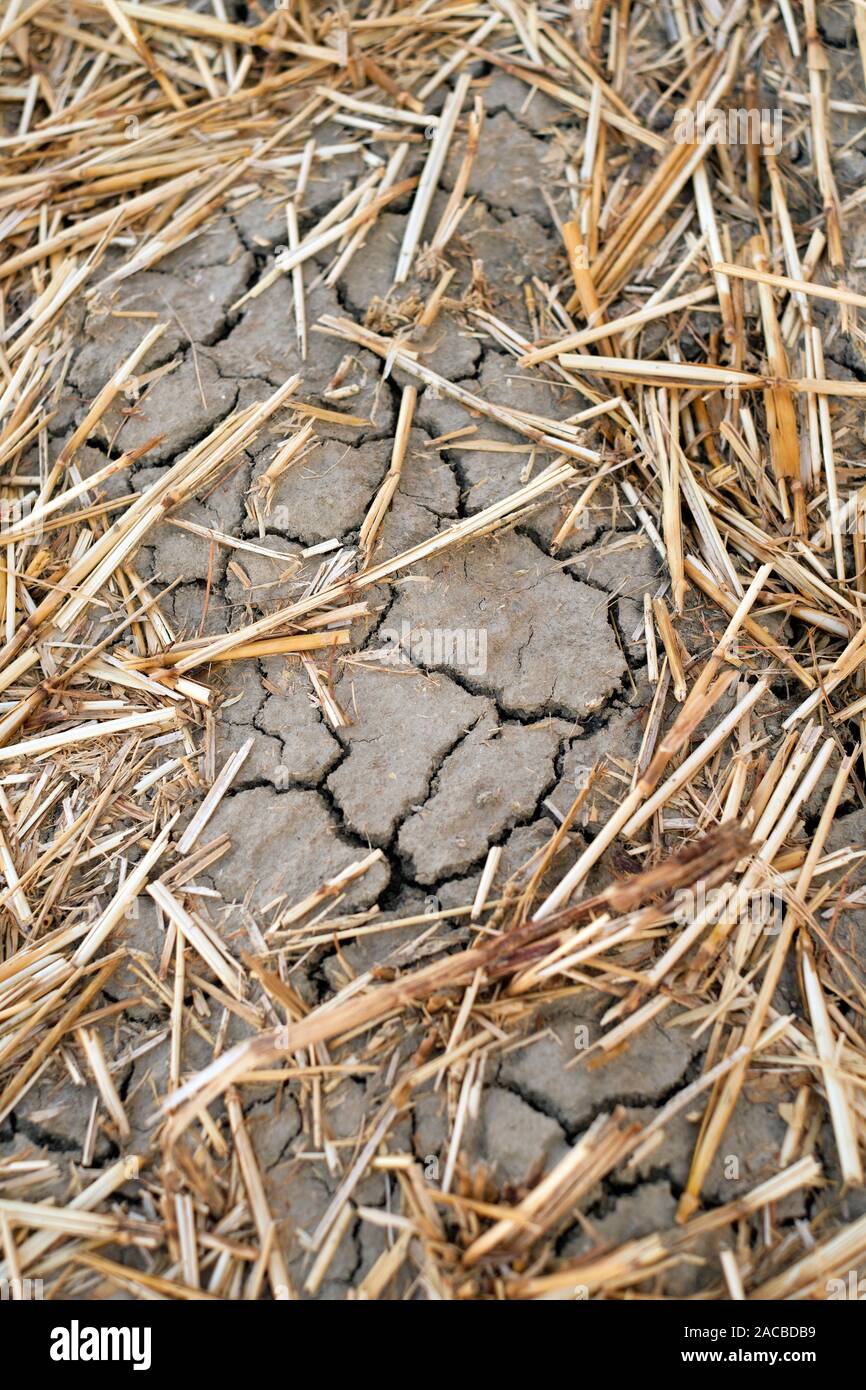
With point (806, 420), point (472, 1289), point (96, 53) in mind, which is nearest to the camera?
point (472, 1289)

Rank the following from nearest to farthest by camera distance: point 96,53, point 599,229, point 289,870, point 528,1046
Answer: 1. point 528,1046
2. point 289,870
3. point 599,229
4. point 96,53

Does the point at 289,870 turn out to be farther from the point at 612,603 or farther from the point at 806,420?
the point at 806,420

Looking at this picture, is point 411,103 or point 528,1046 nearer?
point 528,1046

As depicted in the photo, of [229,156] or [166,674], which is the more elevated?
[229,156]

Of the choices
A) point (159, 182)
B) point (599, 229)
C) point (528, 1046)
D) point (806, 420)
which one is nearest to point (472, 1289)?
point (528, 1046)

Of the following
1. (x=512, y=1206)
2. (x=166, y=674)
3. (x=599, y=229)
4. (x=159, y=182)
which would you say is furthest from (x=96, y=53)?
(x=512, y=1206)

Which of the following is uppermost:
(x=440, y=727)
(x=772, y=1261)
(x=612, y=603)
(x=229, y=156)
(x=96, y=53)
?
(x=96, y=53)
